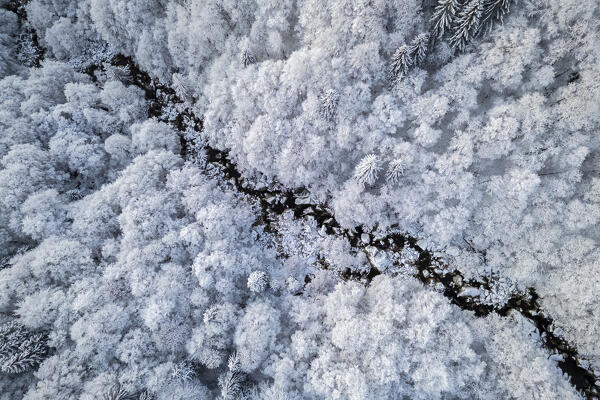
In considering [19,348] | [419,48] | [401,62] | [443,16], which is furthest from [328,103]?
[19,348]

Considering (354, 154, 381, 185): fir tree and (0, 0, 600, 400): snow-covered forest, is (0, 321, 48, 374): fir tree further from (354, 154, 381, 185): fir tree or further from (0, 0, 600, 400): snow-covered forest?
(354, 154, 381, 185): fir tree

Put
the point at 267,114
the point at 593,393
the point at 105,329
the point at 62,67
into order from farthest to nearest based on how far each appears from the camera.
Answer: the point at 62,67
the point at 267,114
the point at 593,393
the point at 105,329

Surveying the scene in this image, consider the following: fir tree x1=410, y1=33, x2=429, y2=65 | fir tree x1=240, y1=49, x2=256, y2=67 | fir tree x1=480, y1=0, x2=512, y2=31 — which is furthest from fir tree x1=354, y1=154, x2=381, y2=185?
fir tree x1=240, y1=49, x2=256, y2=67

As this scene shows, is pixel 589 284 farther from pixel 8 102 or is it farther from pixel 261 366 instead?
pixel 8 102

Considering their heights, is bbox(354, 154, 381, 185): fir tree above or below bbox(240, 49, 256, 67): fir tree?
below

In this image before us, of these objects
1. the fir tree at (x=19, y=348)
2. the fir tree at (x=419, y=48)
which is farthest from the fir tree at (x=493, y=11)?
the fir tree at (x=19, y=348)

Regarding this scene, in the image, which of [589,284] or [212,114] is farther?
[212,114]

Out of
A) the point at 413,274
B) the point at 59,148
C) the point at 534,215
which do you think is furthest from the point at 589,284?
the point at 59,148
